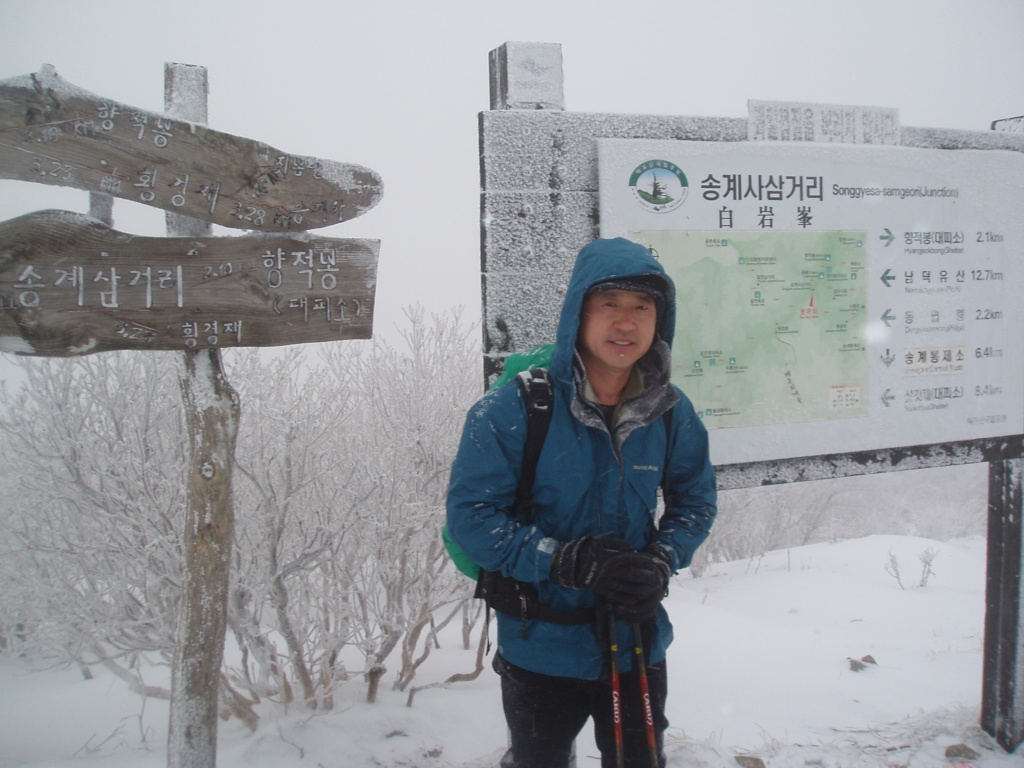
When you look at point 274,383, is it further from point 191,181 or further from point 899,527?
point 899,527

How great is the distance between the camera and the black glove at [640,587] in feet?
4.60

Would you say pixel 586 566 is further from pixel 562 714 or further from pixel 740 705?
pixel 740 705

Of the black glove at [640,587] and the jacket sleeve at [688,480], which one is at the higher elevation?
the jacket sleeve at [688,480]

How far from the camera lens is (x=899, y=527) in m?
23.7

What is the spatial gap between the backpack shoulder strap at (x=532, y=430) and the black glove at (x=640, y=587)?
0.90 feet

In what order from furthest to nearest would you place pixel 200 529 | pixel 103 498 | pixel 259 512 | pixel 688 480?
pixel 103 498 → pixel 259 512 → pixel 200 529 → pixel 688 480

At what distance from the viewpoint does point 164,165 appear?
1.71 metres

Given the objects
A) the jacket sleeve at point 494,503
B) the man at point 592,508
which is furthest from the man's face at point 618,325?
the jacket sleeve at point 494,503

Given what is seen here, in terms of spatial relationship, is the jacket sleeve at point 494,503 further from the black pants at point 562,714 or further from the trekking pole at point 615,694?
Result: the black pants at point 562,714

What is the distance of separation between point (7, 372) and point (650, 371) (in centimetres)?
864

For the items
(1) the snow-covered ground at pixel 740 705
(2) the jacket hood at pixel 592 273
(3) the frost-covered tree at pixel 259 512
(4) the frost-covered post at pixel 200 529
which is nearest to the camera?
(2) the jacket hood at pixel 592 273

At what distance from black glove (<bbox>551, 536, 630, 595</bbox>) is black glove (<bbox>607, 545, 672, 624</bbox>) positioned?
32 mm

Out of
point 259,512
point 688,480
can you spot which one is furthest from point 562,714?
point 259,512

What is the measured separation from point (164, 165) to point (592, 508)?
1536 mm
